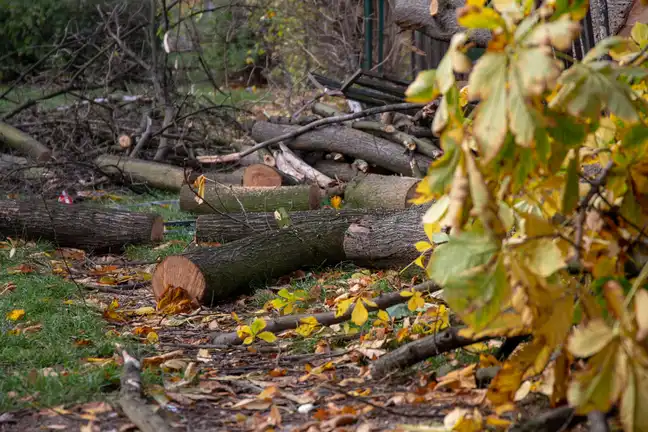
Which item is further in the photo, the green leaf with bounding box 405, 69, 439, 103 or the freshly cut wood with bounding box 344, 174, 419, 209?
the freshly cut wood with bounding box 344, 174, 419, 209

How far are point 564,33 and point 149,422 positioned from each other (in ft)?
5.84

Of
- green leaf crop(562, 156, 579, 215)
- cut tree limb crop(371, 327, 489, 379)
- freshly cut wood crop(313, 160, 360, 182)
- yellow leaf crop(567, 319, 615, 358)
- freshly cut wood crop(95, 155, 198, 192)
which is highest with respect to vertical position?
green leaf crop(562, 156, 579, 215)

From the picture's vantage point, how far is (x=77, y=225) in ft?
20.3

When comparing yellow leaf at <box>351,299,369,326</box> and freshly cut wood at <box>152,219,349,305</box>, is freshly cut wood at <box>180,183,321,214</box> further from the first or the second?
yellow leaf at <box>351,299,369,326</box>

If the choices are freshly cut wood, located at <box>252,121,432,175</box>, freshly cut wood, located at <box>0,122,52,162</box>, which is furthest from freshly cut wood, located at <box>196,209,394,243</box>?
freshly cut wood, located at <box>0,122,52,162</box>

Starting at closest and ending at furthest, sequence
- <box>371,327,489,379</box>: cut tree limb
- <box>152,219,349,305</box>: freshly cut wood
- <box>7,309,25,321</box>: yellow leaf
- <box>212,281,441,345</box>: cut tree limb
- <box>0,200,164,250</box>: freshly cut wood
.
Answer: <box>371,327,489,379</box>: cut tree limb → <box>212,281,441,345</box>: cut tree limb → <box>7,309,25,321</box>: yellow leaf → <box>152,219,349,305</box>: freshly cut wood → <box>0,200,164,250</box>: freshly cut wood

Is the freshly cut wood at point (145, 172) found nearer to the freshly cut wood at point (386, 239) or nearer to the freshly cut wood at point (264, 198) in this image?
the freshly cut wood at point (264, 198)

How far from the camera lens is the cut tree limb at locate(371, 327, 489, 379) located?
108 inches

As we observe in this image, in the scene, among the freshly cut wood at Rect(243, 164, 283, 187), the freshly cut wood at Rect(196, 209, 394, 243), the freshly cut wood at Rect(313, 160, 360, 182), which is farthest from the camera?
the freshly cut wood at Rect(313, 160, 360, 182)

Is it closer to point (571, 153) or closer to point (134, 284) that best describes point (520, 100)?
point (571, 153)

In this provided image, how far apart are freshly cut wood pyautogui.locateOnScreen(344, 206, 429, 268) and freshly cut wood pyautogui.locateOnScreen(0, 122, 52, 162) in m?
5.13

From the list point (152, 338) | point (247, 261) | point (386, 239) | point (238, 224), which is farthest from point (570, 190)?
point (238, 224)

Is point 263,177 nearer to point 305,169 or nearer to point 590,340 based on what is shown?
point 305,169

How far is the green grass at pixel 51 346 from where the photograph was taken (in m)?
3.08
